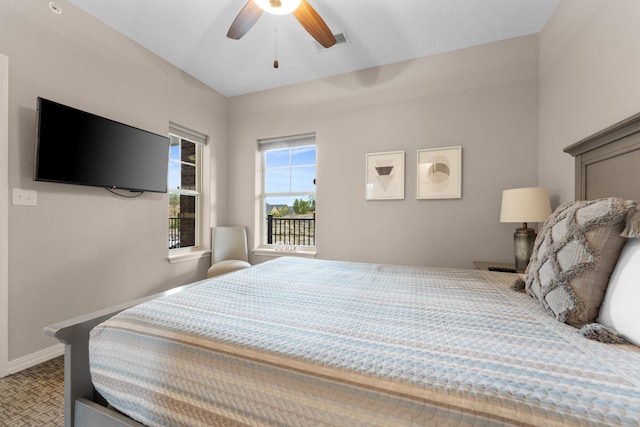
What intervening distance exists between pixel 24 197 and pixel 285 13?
7.44 ft

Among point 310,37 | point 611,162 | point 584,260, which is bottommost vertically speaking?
point 584,260

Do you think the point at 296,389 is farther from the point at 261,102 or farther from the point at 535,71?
the point at 261,102

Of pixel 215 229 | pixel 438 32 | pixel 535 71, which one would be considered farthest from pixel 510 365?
pixel 215 229

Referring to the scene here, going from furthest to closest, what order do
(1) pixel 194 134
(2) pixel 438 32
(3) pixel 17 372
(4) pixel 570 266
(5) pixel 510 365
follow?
(1) pixel 194 134
(2) pixel 438 32
(3) pixel 17 372
(4) pixel 570 266
(5) pixel 510 365

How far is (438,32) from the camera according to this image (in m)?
2.44

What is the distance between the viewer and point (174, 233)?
3232 mm

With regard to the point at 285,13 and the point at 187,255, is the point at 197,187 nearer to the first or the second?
the point at 187,255

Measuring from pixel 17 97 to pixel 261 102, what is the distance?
2313mm

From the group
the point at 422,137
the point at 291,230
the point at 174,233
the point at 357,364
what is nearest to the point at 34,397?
the point at 174,233

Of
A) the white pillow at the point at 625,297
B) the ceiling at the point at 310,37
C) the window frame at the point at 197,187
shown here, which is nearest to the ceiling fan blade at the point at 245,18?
the ceiling at the point at 310,37

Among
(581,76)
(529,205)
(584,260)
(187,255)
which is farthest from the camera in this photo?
(187,255)

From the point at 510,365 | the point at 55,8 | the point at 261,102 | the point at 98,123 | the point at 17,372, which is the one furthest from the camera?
the point at 261,102

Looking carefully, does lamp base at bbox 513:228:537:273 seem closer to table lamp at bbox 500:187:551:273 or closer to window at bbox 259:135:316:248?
table lamp at bbox 500:187:551:273

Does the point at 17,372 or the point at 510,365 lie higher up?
the point at 510,365
